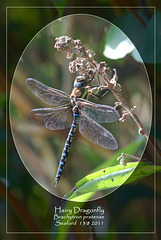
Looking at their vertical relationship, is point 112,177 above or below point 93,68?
below

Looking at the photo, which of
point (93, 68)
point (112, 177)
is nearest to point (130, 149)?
point (112, 177)

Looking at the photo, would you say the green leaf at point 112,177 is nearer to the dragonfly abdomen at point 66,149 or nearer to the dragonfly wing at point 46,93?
the dragonfly abdomen at point 66,149

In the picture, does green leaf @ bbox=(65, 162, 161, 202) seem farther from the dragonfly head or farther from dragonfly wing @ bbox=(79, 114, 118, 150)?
the dragonfly head

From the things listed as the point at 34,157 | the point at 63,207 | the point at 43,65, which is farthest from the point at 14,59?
the point at 63,207

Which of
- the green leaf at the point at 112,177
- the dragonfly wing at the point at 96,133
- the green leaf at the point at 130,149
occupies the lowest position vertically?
the green leaf at the point at 112,177

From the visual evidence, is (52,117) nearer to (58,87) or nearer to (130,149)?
(58,87)

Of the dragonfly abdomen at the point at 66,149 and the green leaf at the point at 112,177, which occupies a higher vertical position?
the dragonfly abdomen at the point at 66,149

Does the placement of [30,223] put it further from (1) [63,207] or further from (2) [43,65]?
(2) [43,65]

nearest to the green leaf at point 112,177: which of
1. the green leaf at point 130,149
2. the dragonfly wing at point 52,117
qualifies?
the green leaf at point 130,149
